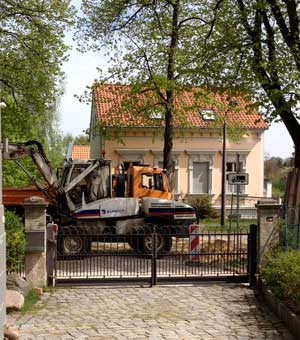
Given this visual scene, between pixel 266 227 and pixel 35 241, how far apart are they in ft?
15.6

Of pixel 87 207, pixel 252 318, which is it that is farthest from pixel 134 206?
pixel 252 318

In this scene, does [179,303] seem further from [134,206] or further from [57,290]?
[134,206]

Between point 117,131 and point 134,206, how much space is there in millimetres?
12273

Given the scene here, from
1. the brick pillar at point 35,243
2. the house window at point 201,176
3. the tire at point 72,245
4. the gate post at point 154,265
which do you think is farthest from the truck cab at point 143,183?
the house window at point 201,176

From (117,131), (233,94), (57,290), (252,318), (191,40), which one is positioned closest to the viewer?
(252,318)

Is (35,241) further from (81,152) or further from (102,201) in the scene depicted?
(81,152)

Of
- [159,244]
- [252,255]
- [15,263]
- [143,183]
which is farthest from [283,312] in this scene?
[143,183]

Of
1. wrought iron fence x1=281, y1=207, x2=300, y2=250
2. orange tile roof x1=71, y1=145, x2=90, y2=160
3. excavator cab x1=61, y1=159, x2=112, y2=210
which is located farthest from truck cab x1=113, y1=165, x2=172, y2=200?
orange tile roof x1=71, y1=145, x2=90, y2=160

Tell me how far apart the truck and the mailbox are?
147 inches

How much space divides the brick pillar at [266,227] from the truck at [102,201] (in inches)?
139

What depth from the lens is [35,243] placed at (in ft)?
35.6

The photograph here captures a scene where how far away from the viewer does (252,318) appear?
29.2ft

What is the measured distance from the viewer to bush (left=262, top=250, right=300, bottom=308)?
332 inches

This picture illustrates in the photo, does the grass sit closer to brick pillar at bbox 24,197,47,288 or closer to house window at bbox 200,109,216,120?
brick pillar at bbox 24,197,47,288
